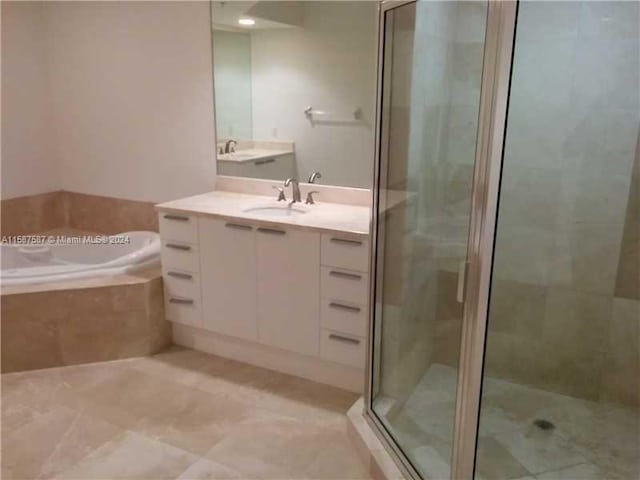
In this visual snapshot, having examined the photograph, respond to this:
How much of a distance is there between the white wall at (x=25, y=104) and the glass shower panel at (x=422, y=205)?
112 inches

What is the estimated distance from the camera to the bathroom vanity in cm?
260

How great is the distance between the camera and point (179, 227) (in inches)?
117

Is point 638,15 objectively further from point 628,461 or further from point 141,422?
point 141,422

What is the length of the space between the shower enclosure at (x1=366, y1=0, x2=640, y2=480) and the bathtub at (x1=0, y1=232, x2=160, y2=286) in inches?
63.2

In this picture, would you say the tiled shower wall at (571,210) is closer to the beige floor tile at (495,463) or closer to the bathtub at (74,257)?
the beige floor tile at (495,463)

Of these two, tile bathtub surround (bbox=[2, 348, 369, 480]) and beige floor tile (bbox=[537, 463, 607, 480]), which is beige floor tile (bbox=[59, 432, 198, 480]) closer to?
tile bathtub surround (bbox=[2, 348, 369, 480])

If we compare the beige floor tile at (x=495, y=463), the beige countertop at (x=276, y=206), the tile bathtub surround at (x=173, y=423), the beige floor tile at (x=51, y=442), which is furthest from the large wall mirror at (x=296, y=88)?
the beige floor tile at (x=51, y=442)

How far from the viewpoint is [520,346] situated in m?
2.78

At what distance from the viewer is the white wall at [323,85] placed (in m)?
2.88

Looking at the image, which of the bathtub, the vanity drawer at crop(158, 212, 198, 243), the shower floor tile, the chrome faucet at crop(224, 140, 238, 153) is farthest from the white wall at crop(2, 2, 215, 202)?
the shower floor tile

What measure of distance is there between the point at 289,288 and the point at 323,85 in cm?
117

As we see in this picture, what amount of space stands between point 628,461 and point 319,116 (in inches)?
88.3

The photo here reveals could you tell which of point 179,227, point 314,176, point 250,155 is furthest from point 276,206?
point 179,227

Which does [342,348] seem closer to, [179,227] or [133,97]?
[179,227]
